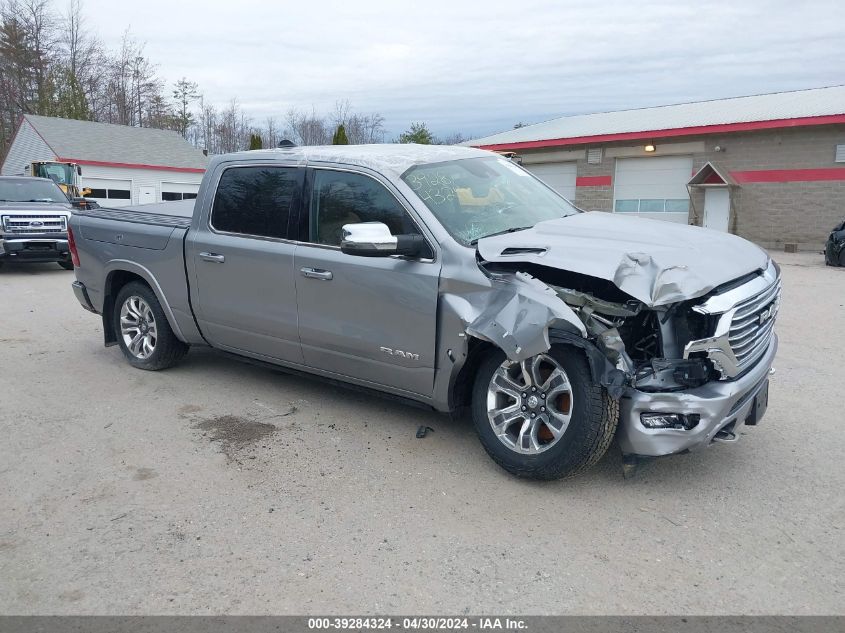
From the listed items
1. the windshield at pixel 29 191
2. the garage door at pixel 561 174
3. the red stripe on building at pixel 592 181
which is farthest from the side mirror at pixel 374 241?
the garage door at pixel 561 174

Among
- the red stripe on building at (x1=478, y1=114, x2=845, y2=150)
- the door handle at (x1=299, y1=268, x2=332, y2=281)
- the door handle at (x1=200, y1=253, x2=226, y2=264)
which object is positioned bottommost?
the door handle at (x1=299, y1=268, x2=332, y2=281)

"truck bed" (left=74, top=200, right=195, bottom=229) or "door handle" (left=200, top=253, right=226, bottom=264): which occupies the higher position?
"truck bed" (left=74, top=200, right=195, bottom=229)

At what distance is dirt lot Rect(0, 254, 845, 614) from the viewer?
2.99 m

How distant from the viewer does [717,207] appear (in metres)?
23.2

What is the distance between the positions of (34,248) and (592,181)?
1929 cm

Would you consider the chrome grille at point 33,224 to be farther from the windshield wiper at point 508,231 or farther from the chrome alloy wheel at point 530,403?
the chrome alloy wheel at point 530,403

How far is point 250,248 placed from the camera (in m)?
5.21

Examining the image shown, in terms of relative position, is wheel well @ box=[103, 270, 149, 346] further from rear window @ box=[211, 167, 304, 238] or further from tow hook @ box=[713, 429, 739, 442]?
tow hook @ box=[713, 429, 739, 442]

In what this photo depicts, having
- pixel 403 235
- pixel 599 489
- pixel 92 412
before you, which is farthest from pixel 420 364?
pixel 92 412

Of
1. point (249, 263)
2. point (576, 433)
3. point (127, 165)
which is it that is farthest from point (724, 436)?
point (127, 165)

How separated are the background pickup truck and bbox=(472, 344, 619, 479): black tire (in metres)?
11.9

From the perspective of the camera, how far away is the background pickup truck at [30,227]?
43.3ft

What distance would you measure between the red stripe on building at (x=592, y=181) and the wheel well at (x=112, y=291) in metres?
22.1

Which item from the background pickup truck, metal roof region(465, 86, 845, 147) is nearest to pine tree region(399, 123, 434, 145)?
metal roof region(465, 86, 845, 147)
